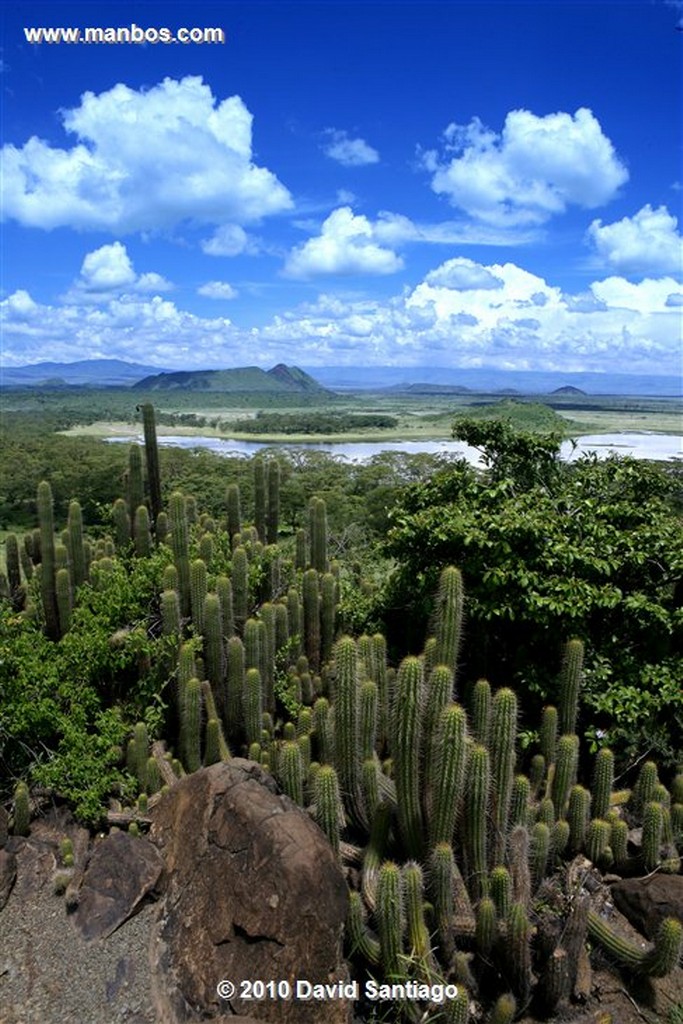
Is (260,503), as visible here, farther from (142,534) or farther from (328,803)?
(328,803)

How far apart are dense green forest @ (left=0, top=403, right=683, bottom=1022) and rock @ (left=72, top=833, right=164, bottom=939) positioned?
30.6 inches

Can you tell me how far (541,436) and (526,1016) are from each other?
21.6 feet

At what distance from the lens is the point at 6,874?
7.01m

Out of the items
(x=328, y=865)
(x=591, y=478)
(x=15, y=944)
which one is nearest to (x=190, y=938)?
(x=328, y=865)

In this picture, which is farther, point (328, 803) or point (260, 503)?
point (260, 503)

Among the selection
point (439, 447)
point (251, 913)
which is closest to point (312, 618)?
point (251, 913)

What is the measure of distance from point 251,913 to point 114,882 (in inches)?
65.8

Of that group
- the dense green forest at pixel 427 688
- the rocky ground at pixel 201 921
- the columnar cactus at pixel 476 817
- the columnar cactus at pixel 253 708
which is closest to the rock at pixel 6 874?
the rocky ground at pixel 201 921

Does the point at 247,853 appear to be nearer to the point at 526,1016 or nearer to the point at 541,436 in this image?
the point at 526,1016

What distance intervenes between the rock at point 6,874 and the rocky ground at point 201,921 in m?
0.01

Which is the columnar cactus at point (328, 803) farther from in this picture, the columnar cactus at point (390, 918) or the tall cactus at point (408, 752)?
the columnar cactus at point (390, 918)

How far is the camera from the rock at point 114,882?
6.48 m

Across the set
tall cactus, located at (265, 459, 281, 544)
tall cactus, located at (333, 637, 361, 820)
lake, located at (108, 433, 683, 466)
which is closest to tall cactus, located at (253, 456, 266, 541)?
tall cactus, located at (265, 459, 281, 544)

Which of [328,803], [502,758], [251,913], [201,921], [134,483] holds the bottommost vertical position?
Result: [201,921]
